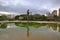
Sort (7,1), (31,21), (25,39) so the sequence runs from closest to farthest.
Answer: (25,39)
(7,1)
(31,21)

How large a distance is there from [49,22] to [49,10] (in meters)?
0.35

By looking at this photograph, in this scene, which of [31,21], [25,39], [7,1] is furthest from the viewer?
[31,21]

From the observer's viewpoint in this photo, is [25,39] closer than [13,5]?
Yes

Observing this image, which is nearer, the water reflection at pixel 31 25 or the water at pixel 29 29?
the water at pixel 29 29

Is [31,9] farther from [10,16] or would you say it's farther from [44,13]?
[10,16]

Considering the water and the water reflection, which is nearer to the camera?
the water

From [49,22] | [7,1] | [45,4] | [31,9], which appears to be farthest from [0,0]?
[49,22]

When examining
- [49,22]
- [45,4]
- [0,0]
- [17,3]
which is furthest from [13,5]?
[49,22]

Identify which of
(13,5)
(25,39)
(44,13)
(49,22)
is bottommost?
(25,39)

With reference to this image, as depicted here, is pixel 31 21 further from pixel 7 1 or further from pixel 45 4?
pixel 7 1

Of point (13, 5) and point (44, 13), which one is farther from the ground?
point (13, 5)

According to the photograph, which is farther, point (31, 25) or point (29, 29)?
point (31, 25)

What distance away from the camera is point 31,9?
10.0 feet

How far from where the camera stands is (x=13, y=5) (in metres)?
3.01
